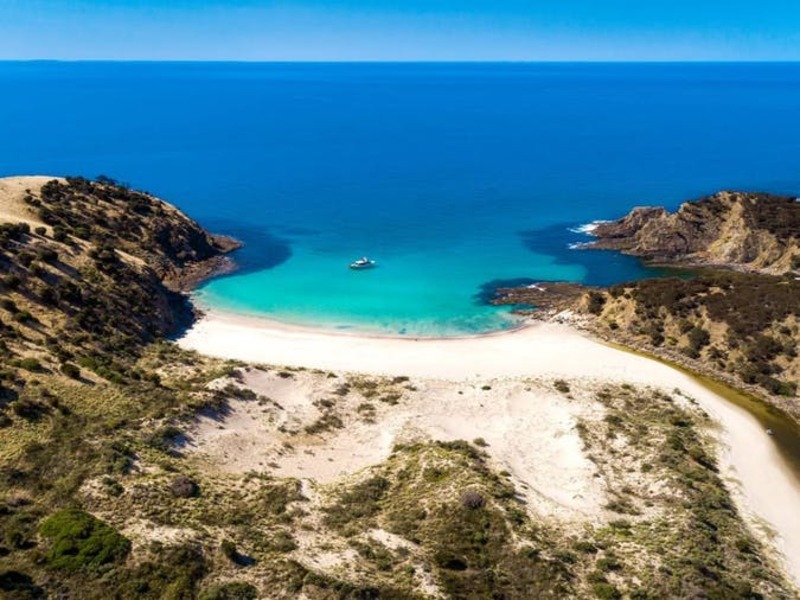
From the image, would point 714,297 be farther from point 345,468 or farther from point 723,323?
point 345,468

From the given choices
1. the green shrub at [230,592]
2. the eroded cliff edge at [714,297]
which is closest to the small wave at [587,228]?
the eroded cliff edge at [714,297]

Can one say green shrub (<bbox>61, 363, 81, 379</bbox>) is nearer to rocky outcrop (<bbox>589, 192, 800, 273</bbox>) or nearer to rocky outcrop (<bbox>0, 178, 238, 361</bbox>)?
rocky outcrop (<bbox>0, 178, 238, 361</bbox>)

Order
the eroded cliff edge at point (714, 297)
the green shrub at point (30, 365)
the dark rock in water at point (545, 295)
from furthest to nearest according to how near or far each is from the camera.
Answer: the dark rock in water at point (545, 295), the eroded cliff edge at point (714, 297), the green shrub at point (30, 365)

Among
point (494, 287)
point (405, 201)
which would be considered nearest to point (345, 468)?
point (494, 287)

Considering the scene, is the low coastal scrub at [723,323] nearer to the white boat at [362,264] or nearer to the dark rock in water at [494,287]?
the dark rock in water at [494,287]

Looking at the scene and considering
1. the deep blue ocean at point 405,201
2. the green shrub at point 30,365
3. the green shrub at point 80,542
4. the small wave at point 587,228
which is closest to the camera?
the green shrub at point 80,542

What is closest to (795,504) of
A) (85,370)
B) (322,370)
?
(322,370)

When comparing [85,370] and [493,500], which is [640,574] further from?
[85,370]
